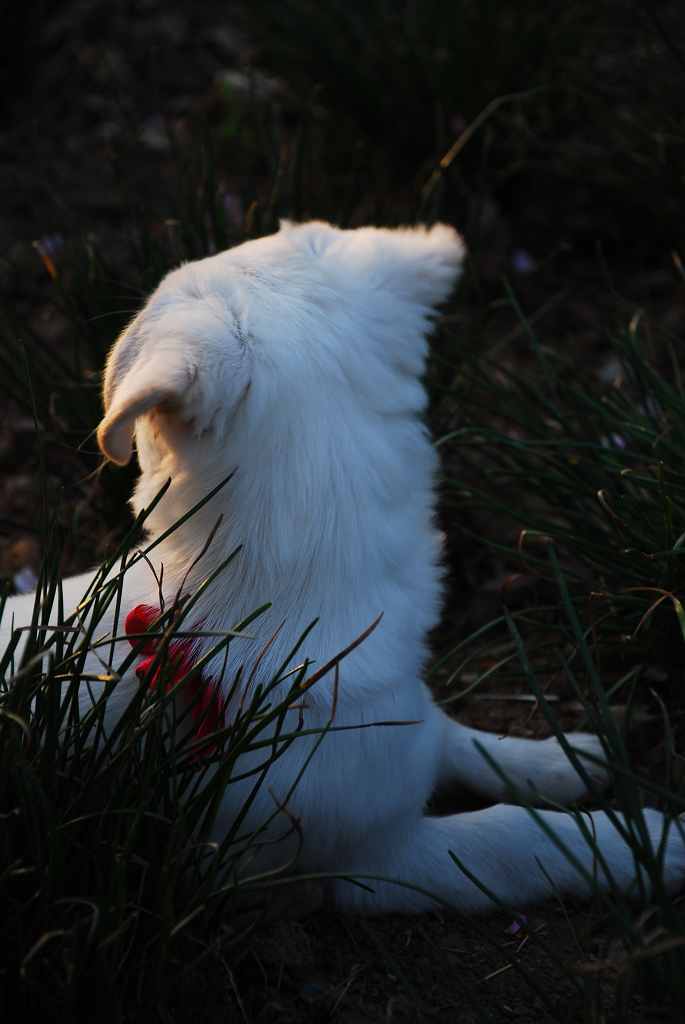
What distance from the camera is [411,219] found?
3828 mm

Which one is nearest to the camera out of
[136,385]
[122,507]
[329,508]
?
[136,385]

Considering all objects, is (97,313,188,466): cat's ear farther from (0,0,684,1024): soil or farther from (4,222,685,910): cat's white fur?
(0,0,684,1024): soil

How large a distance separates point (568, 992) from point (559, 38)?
12.4 ft

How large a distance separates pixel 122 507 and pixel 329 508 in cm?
135

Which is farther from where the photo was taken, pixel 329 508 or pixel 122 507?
pixel 122 507

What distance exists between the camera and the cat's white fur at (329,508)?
188cm

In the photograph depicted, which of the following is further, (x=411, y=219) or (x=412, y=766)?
(x=411, y=219)

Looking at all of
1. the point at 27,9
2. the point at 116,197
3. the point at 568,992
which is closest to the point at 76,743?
the point at 568,992

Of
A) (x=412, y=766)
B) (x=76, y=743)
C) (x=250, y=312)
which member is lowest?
(x=412, y=766)

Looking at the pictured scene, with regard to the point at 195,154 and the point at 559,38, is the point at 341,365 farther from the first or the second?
the point at 559,38

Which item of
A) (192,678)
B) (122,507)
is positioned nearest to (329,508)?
(192,678)

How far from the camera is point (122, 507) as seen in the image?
313 cm

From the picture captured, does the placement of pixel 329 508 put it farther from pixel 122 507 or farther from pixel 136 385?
pixel 122 507

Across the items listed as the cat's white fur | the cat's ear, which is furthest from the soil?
the cat's ear
